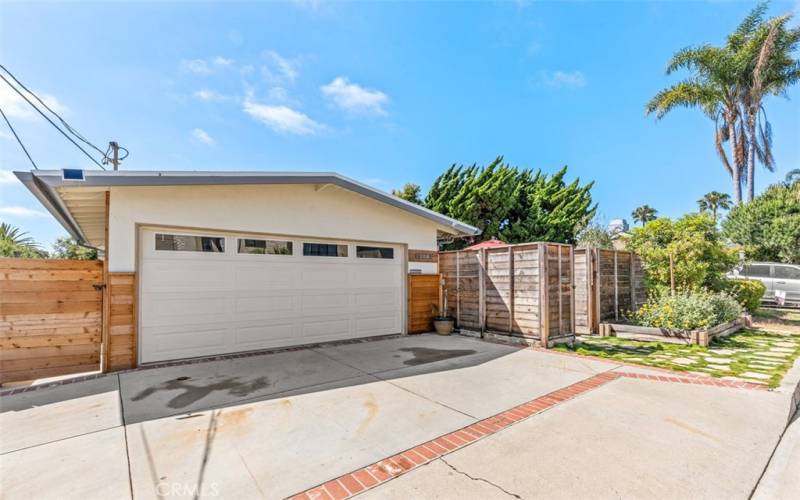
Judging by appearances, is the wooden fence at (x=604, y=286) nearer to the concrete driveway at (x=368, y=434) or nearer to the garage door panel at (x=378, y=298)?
the concrete driveway at (x=368, y=434)

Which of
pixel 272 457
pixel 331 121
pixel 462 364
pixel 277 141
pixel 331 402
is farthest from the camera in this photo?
pixel 331 121

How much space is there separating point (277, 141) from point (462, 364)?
9884 millimetres

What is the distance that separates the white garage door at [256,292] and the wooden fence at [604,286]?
454cm

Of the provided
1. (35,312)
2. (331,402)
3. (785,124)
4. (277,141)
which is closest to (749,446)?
(331,402)

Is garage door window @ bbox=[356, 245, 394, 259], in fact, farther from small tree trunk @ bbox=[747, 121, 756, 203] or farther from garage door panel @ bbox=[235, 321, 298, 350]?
small tree trunk @ bbox=[747, 121, 756, 203]

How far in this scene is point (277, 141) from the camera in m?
12.0

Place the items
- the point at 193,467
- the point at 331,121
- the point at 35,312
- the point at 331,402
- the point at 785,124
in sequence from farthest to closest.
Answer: the point at 785,124
the point at 331,121
the point at 35,312
the point at 331,402
the point at 193,467

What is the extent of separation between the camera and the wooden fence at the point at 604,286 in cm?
863

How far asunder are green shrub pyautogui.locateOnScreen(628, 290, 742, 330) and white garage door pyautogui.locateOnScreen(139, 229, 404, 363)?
586 centimetres

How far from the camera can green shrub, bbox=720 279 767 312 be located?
986 centimetres

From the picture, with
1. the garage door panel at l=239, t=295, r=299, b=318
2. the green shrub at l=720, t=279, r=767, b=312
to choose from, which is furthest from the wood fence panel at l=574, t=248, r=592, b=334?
the garage door panel at l=239, t=295, r=299, b=318

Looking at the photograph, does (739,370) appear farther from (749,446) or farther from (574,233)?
(574,233)

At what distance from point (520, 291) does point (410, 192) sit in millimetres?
15154

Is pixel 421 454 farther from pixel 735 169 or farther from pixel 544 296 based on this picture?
pixel 735 169
